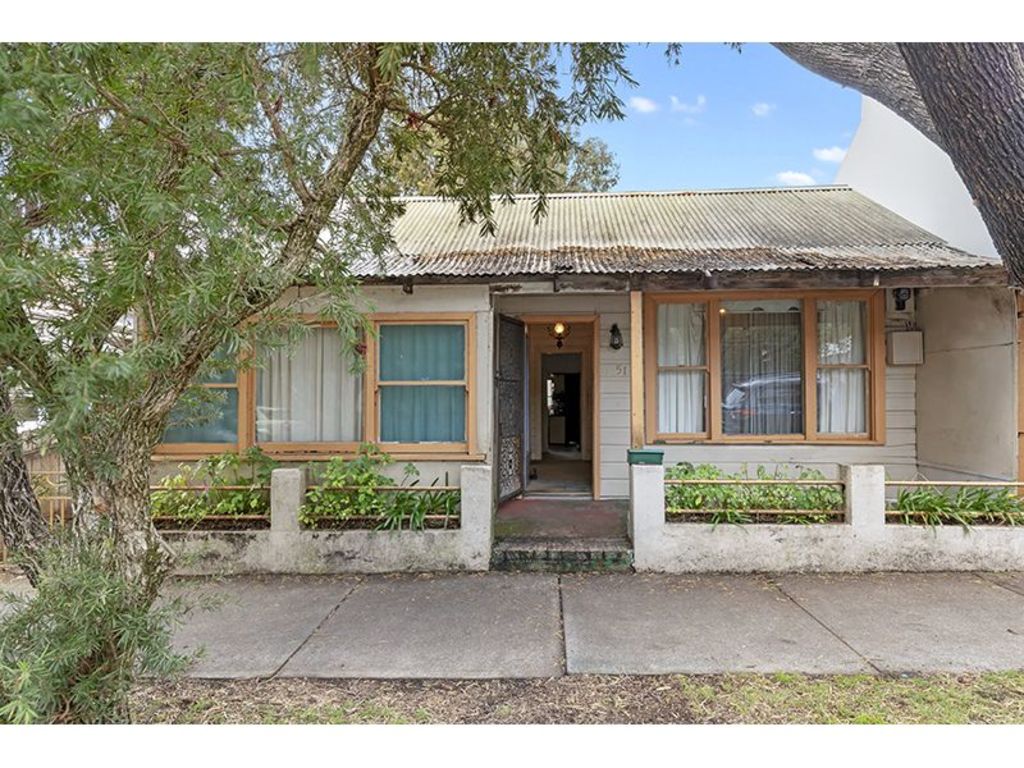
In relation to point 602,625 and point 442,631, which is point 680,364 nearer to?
point 602,625

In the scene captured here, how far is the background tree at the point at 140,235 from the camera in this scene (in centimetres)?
207

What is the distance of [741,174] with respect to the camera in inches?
380

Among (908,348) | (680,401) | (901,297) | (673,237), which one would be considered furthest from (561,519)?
(901,297)

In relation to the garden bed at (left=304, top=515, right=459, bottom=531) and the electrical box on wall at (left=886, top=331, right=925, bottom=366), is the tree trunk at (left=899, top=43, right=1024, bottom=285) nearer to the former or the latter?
the garden bed at (left=304, top=515, right=459, bottom=531)

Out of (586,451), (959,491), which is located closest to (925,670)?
(959,491)

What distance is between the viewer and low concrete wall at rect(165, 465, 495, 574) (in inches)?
201

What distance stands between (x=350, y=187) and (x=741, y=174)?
323 inches

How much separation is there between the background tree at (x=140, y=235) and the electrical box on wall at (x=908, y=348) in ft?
21.8

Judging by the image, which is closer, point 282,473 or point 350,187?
point 350,187

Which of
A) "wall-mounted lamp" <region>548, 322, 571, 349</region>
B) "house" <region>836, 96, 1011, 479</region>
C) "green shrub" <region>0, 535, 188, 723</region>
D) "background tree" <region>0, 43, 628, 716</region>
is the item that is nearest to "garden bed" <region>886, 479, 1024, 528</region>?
"house" <region>836, 96, 1011, 479</region>

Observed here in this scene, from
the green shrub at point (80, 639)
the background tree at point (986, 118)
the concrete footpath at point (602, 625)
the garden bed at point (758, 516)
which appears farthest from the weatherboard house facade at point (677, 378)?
the background tree at point (986, 118)

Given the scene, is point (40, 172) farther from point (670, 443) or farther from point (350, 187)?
point (670, 443)

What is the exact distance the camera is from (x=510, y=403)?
7.05 meters

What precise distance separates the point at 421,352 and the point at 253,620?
10.3 feet
